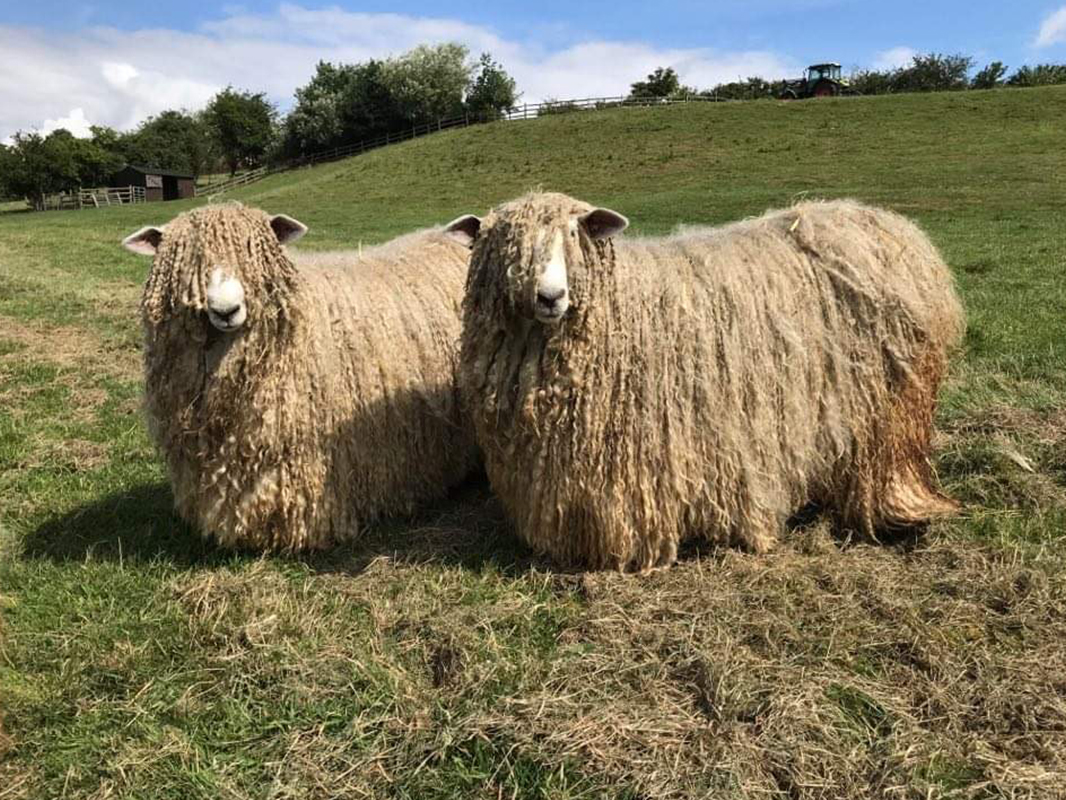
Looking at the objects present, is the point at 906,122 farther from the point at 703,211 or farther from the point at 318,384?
the point at 318,384

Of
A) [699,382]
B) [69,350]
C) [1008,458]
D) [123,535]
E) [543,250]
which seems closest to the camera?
[543,250]

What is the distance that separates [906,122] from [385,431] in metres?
40.7

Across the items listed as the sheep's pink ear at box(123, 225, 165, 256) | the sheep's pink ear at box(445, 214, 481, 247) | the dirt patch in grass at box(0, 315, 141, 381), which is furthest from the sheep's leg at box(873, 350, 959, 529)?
the dirt patch in grass at box(0, 315, 141, 381)

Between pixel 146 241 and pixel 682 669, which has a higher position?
pixel 146 241

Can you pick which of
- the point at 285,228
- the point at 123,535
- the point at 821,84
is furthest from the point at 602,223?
the point at 821,84

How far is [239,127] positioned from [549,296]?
90.9 meters

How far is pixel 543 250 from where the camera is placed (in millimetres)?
3420

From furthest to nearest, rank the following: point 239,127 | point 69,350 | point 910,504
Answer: point 239,127 < point 69,350 < point 910,504

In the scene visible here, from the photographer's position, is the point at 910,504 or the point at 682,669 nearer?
the point at 682,669

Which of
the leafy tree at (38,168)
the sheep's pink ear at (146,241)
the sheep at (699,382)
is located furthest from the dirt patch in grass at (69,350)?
the leafy tree at (38,168)

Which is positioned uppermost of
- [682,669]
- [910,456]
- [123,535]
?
[910,456]

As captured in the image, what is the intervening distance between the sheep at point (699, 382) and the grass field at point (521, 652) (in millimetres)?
241

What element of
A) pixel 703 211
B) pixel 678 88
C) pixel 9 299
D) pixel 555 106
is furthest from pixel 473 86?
pixel 9 299

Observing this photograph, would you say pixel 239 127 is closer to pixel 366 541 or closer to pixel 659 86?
pixel 659 86
